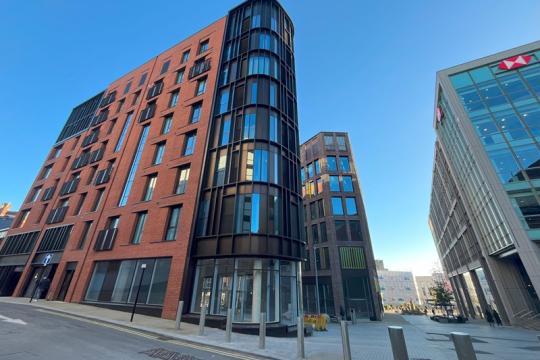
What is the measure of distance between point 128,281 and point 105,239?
497 centimetres

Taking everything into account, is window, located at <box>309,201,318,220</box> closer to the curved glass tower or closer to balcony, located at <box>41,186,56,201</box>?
the curved glass tower

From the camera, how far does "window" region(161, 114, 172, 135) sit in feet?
74.3

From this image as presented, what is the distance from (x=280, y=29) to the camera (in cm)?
2388

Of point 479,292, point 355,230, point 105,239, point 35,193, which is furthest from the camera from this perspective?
point 355,230

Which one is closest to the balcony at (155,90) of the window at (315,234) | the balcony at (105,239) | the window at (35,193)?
the balcony at (105,239)

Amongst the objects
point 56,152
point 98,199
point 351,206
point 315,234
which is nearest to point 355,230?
point 351,206

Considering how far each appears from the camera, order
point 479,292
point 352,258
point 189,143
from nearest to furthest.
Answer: point 189,143 → point 479,292 → point 352,258

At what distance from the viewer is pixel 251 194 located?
15.2 meters

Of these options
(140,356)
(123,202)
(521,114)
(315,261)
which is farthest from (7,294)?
(521,114)

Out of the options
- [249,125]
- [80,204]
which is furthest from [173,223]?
[80,204]

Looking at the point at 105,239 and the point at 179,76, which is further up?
the point at 179,76

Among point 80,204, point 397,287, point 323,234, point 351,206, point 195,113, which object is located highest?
point 195,113

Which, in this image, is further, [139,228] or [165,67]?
[165,67]

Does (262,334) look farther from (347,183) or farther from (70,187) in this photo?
(347,183)
